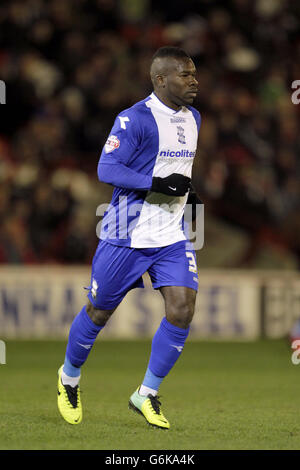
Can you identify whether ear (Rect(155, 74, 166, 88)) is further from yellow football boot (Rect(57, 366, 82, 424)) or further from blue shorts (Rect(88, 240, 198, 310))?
yellow football boot (Rect(57, 366, 82, 424))

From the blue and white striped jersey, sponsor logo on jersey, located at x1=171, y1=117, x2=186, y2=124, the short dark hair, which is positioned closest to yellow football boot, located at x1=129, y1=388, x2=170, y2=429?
the blue and white striped jersey

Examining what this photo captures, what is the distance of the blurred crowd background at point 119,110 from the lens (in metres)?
11.9

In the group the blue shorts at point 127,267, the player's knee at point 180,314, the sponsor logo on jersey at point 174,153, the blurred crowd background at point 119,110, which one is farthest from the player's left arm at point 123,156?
the blurred crowd background at point 119,110

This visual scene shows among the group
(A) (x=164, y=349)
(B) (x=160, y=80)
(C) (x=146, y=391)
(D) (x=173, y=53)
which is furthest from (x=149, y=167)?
(C) (x=146, y=391)

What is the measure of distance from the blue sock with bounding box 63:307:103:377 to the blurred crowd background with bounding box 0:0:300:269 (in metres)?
5.65

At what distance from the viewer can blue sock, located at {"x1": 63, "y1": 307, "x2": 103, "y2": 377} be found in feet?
19.3

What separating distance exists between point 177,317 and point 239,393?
2.04 m

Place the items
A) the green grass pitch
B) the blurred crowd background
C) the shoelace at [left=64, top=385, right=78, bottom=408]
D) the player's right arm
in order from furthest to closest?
1. the blurred crowd background
2. the shoelace at [left=64, top=385, right=78, bottom=408]
3. the player's right arm
4. the green grass pitch

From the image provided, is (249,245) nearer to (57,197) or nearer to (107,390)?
(57,197)

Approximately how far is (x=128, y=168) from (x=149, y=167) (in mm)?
222

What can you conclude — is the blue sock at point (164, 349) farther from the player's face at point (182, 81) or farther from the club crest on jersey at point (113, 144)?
the player's face at point (182, 81)

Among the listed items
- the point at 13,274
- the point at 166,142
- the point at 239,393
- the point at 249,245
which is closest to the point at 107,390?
the point at 239,393

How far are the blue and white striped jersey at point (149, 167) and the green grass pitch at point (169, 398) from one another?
1.15 m

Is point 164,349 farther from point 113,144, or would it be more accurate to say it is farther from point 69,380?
point 113,144
